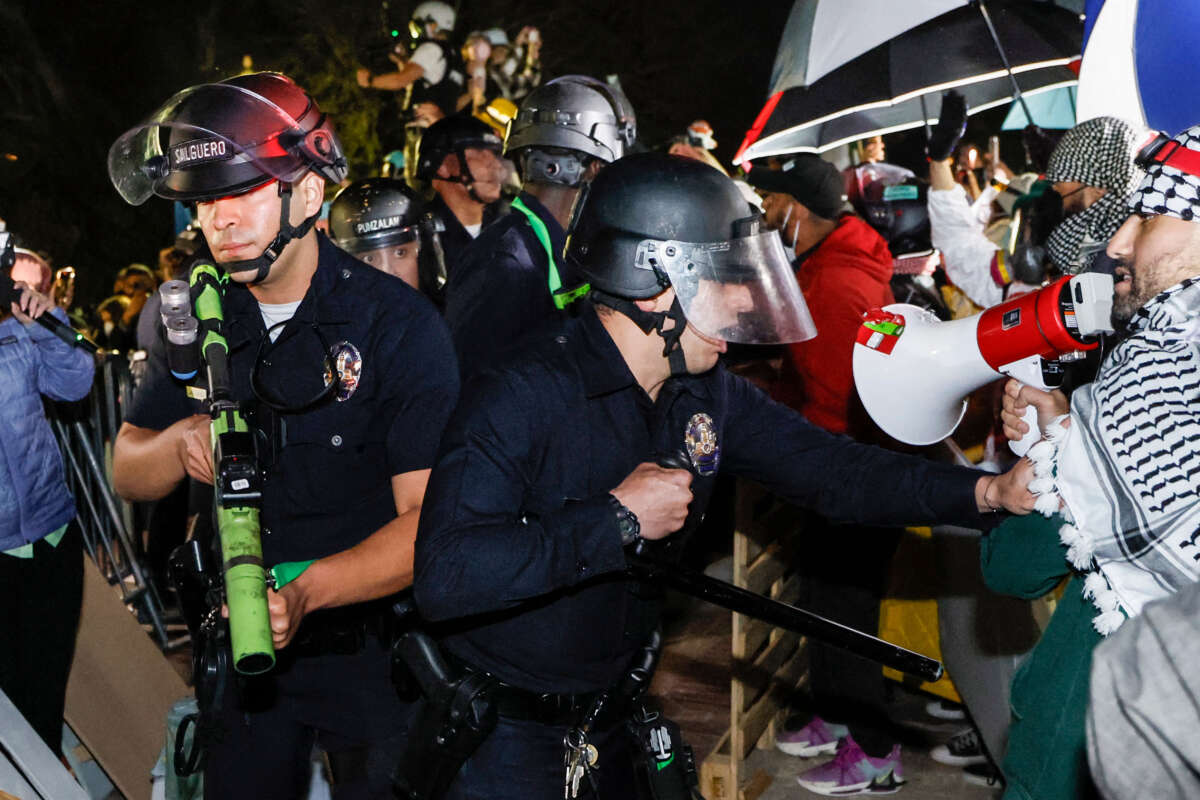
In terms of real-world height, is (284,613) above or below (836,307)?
above

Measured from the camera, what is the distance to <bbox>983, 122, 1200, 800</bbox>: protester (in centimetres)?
207

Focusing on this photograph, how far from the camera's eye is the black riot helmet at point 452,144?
6.32 m

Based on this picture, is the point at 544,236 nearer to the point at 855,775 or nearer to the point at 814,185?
the point at 814,185

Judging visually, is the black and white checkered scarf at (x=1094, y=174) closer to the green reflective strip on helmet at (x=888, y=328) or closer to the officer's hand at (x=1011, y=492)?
the green reflective strip on helmet at (x=888, y=328)

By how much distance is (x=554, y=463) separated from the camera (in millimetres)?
2639

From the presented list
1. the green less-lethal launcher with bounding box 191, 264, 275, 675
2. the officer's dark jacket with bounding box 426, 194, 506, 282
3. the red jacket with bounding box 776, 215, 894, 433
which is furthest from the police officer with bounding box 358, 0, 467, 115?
the green less-lethal launcher with bounding box 191, 264, 275, 675

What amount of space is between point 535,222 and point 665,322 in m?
1.88

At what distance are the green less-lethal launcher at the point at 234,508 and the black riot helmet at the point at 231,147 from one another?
8.1 inches

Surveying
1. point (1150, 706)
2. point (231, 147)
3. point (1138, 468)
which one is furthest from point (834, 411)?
point (1150, 706)

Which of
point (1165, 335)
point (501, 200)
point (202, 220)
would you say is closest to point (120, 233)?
point (501, 200)

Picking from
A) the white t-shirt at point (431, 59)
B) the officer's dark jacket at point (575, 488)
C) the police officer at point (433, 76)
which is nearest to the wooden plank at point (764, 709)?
the officer's dark jacket at point (575, 488)

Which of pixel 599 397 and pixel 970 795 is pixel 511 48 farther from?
pixel 599 397

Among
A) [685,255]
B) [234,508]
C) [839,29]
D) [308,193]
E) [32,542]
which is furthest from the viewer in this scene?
[839,29]

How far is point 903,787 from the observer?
5.22 m
